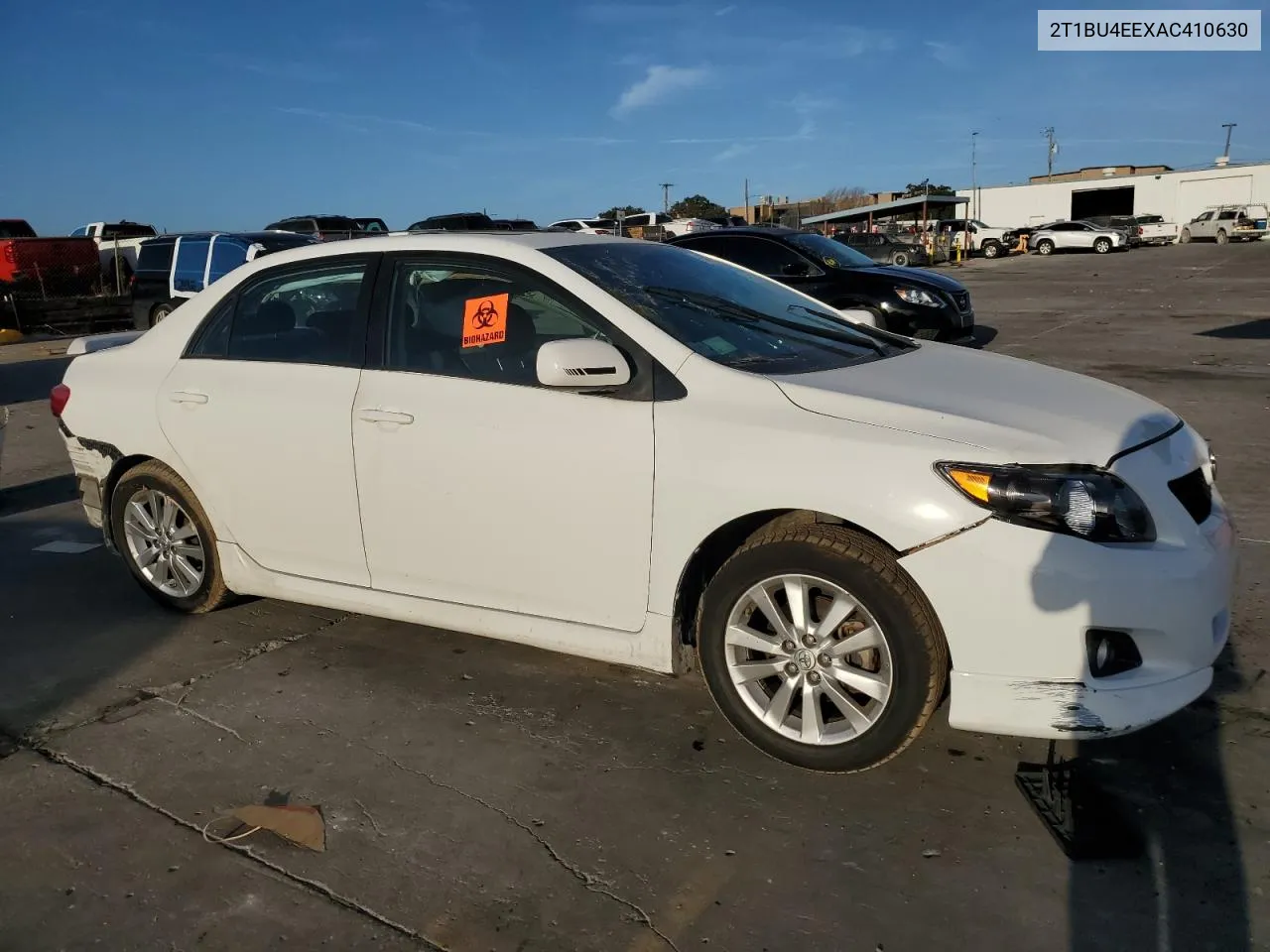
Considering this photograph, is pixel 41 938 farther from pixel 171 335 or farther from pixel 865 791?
pixel 171 335

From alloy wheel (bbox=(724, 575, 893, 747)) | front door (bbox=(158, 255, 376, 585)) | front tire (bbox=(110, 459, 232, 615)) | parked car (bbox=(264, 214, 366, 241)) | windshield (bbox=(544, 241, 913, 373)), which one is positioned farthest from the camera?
parked car (bbox=(264, 214, 366, 241))

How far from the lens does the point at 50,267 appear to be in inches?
792

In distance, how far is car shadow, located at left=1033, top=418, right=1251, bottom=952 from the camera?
2.45 m

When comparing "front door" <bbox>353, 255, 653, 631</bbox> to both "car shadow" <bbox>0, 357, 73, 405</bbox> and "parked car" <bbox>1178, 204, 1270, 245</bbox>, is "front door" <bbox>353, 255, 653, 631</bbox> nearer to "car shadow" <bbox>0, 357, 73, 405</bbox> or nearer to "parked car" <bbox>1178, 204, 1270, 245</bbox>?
"car shadow" <bbox>0, 357, 73, 405</bbox>

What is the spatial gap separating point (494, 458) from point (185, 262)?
1363 centimetres

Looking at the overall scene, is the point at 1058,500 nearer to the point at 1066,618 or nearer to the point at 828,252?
the point at 1066,618

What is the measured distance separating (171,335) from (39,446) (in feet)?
17.8

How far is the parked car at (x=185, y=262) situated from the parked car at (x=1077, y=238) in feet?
124

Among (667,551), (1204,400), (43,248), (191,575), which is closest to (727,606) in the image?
(667,551)

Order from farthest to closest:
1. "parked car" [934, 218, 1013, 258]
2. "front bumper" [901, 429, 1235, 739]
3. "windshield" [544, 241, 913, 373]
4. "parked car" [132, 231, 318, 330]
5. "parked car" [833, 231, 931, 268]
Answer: "parked car" [934, 218, 1013, 258]
"parked car" [833, 231, 931, 268]
"parked car" [132, 231, 318, 330]
"windshield" [544, 241, 913, 373]
"front bumper" [901, 429, 1235, 739]

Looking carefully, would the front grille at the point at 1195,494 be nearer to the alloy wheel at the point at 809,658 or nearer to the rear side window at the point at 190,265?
the alloy wheel at the point at 809,658

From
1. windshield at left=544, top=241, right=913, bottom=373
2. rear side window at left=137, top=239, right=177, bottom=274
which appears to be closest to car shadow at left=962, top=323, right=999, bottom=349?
windshield at left=544, top=241, right=913, bottom=373

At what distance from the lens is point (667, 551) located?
3232mm

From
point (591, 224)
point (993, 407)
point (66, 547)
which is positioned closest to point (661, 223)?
point (591, 224)
